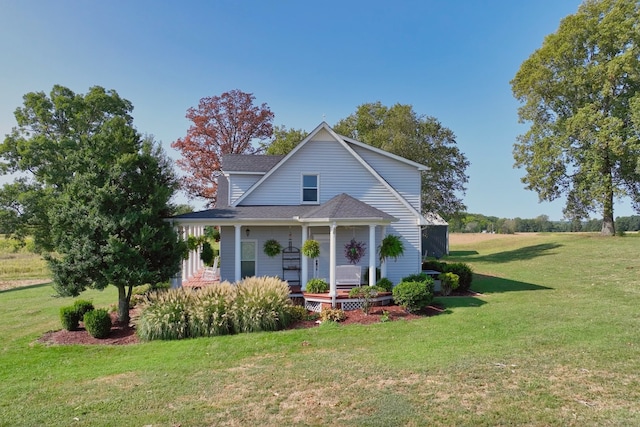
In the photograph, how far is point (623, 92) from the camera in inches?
1096

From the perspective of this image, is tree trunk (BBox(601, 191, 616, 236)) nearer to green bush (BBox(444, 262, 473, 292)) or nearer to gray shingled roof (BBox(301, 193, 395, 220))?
green bush (BBox(444, 262, 473, 292))

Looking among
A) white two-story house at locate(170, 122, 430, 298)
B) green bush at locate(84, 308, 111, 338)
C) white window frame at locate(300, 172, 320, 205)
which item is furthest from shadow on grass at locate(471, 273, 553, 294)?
green bush at locate(84, 308, 111, 338)

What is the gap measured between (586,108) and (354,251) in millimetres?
24624

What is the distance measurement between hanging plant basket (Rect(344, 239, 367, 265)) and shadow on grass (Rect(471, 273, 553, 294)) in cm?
547

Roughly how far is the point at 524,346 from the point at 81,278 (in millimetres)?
12233

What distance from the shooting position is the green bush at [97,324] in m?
10.5

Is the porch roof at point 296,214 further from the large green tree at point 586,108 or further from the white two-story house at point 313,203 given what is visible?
the large green tree at point 586,108

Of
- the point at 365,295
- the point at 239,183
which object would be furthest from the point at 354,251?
the point at 239,183

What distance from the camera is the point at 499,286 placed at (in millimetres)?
16969

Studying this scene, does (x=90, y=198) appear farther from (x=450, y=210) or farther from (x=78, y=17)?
(x=450, y=210)

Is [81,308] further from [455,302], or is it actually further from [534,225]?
[534,225]

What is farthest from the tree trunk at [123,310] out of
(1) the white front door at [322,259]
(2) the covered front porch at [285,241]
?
(1) the white front door at [322,259]

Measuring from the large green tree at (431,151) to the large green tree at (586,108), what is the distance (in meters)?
6.31

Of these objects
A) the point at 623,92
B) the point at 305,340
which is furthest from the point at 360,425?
the point at 623,92
